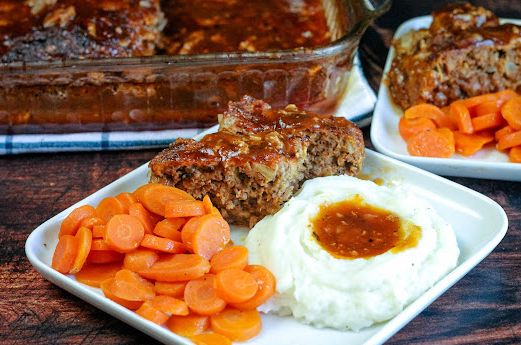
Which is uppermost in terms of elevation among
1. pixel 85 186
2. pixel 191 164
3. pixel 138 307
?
pixel 191 164

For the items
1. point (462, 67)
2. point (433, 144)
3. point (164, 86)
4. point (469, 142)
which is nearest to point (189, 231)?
point (164, 86)

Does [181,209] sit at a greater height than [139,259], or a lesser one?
greater

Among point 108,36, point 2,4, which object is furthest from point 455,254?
point 2,4

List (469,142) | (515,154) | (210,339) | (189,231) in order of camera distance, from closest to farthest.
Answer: (210,339)
(189,231)
(515,154)
(469,142)

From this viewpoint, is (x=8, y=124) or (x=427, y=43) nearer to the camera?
(x=8, y=124)

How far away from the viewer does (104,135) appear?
5398 mm

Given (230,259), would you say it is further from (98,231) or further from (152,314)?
(98,231)

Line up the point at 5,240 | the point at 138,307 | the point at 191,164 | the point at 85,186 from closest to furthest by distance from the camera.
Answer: the point at 138,307 → the point at 191,164 → the point at 5,240 → the point at 85,186

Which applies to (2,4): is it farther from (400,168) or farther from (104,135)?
(400,168)

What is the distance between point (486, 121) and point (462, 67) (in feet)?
1.63

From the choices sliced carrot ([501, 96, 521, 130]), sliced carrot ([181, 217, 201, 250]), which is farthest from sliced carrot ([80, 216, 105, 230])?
sliced carrot ([501, 96, 521, 130])

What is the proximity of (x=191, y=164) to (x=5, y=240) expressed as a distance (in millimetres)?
1287

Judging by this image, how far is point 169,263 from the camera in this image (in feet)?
12.5

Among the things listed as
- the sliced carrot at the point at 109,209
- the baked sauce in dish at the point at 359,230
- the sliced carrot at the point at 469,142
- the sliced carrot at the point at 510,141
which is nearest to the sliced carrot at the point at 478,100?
the sliced carrot at the point at 469,142
